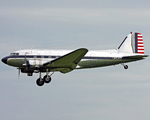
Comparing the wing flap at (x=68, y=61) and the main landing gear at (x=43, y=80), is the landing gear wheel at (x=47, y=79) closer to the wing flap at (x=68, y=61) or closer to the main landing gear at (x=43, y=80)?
the main landing gear at (x=43, y=80)

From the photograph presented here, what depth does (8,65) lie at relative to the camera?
38.6 metres

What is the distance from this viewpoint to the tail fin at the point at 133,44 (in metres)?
43.2

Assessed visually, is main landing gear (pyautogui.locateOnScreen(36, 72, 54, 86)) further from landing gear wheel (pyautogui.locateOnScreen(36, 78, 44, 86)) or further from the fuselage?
the fuselage

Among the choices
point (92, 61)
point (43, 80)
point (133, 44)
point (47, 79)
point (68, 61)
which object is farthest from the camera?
point (133, 44)

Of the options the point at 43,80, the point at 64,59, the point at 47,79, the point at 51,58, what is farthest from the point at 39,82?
the point at 64,59

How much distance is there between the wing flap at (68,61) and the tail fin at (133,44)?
832 centimetres

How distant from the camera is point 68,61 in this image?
1430 inches

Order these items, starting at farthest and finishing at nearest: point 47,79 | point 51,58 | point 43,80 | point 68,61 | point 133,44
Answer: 1. point 133,44
2. point 51,58
3. point 43,80
4. point 47,79
5. point 68,61

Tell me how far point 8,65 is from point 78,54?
346 inches

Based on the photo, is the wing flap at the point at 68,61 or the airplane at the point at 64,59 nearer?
the wing flap at the point at 68,61

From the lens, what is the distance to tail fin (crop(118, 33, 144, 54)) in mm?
43156

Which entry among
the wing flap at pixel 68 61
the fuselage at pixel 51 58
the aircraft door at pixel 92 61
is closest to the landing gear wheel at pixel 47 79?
the fuselage at pixel 51 58

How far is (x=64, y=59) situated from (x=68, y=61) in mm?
750

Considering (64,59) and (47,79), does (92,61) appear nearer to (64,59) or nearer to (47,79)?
(64,59)
